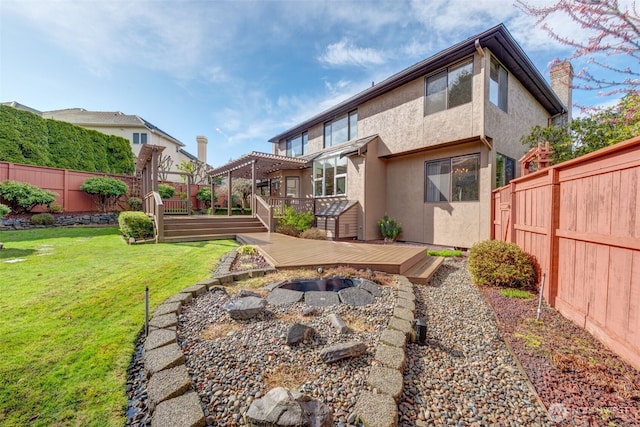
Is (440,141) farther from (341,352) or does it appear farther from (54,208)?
(54,208)

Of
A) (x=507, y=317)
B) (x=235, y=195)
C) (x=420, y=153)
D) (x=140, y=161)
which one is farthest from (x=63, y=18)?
(x=235, y=195)

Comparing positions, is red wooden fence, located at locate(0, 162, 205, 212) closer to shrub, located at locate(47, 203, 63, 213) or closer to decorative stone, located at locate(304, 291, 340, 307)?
shrub, located at locate(47, 203, 63, 213)

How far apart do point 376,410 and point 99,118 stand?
3636 centimetres

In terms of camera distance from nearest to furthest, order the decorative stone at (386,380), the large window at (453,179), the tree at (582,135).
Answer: the decorative stone at (386,380), the tree at (582,135), the large window at (453,179)

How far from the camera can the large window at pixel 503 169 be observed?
8820 mm

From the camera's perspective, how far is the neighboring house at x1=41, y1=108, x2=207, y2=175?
1019 inches

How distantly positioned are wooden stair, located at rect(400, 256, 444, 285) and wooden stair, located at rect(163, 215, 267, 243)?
681 cm

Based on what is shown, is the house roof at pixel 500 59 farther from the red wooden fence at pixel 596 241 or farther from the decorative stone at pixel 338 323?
the decorative stone at pixel 338 323

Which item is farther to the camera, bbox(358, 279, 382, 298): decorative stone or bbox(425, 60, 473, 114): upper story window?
bbox(425, 60, 473, 114): upper story window

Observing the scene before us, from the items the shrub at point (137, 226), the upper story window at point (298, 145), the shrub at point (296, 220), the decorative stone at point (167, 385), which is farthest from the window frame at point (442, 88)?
the shrub at point (137, 226)

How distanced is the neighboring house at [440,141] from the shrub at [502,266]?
3265mm

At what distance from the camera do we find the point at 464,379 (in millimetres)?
2320

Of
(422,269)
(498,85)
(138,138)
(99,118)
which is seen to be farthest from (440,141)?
(99,118)

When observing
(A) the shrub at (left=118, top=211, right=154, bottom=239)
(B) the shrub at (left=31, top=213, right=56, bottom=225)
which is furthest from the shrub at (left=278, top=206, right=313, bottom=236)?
(B) the shrub at (left=31, top=213, right=56, bottom=225)
